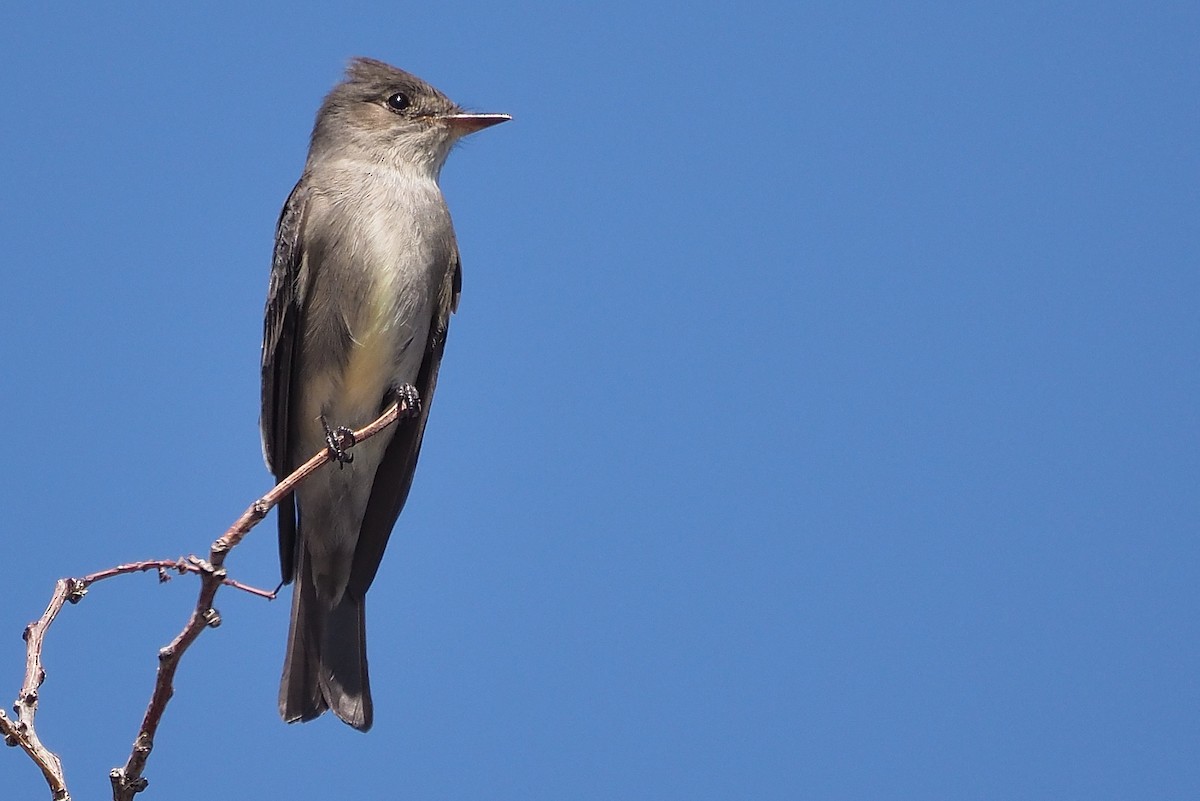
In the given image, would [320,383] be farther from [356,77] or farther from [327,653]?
[356,77]

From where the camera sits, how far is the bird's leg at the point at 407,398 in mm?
6395

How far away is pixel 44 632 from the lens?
2861 mm

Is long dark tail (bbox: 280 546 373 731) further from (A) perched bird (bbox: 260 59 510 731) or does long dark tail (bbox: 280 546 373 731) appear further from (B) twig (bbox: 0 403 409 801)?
(B) twig (bbox: 0 403 409 801)

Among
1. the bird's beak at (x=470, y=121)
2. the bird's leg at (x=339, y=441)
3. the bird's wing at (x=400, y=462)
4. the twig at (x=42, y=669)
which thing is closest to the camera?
the twig at (x=42, y=669)

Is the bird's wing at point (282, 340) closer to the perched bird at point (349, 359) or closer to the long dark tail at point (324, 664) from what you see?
the perched bird at point (349, 359)

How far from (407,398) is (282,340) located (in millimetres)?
662

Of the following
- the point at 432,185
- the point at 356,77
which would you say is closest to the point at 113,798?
the point at 432,185

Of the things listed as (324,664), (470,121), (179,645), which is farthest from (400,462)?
(179,645)

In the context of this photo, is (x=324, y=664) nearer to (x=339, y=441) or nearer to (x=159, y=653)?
(x=339, y=441)

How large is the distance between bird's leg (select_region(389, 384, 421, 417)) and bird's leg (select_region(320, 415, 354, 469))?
0.27 meters

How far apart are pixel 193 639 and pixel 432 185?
14.2 feet

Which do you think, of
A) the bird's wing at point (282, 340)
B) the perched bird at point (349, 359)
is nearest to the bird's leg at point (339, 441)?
the perched bird at point (349, 359)

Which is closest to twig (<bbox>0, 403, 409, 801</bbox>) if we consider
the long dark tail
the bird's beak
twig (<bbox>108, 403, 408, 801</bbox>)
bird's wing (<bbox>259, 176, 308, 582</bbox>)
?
twig (<bbox>108, 403, 408, 801</bbox>)

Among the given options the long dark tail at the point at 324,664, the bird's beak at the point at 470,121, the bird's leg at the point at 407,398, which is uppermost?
the bird's beak at the point at 470,121
